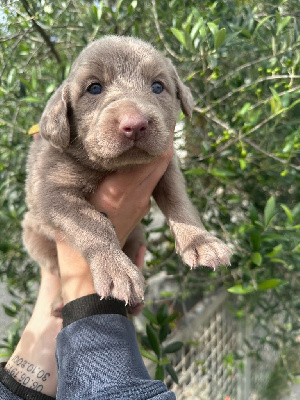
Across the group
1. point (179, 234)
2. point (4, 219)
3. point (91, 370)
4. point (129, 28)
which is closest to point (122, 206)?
point (179, 234)

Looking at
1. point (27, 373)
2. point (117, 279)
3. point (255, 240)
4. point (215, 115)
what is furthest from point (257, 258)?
point (27, 373)

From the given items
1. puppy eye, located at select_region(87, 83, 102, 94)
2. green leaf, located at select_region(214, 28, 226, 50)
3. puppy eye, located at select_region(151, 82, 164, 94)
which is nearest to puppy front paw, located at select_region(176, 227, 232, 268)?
puppy eye, located at select_region(151, 82, 164, 94)

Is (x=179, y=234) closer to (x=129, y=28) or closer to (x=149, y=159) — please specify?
(x=149, y=159)

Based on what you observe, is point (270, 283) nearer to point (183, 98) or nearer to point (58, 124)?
point (183, 98)

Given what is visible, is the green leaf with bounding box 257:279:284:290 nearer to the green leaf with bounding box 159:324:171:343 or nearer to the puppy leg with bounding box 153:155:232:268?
the puppy leg with bounding box 153:155:232:268

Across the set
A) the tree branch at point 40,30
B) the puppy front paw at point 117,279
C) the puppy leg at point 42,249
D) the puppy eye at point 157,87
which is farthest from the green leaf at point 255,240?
the tree branch at point 40,30

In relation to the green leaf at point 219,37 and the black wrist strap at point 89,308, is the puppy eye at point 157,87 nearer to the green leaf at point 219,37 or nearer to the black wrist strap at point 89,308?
the green leaf at point 219,37
